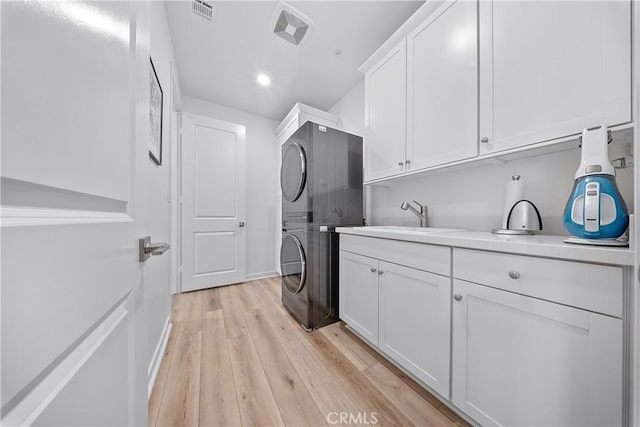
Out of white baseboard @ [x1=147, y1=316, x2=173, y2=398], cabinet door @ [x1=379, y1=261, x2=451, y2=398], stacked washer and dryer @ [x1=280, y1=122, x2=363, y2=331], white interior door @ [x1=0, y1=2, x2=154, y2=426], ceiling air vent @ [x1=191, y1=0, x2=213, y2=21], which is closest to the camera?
white interior door @ [x1=0, y1=2, x2=154, y2=426]

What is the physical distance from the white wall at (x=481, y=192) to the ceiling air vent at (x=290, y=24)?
1.55 m

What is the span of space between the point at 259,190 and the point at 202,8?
7.13 ft

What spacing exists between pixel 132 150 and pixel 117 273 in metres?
0.30

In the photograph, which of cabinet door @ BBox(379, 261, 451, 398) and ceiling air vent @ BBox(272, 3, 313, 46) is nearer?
cabinet door @ BBox(379, 261, 451, 398)

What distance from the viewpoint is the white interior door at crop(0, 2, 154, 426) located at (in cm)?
21

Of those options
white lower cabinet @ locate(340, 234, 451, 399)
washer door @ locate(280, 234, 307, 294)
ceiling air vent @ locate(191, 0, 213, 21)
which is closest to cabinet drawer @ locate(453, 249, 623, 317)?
white lower cabinet @ locate(340, 234, 451, 399)

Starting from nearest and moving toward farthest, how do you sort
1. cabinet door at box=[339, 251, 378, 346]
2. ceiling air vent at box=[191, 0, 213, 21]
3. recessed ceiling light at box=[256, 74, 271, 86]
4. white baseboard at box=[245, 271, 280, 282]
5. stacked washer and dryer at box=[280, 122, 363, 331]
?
cabinet door at box=[339, 251, 378, 346] < ceiling air vent at box=[191, 0, 213, 21] < stacked washer and dryer at box=[280, 122, 363, 331] < recessed ceiling light at box=[256, 74, 271, 86] < white baseboard at box=[245, 271, 280, 282]

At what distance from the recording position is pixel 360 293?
5.14 feet

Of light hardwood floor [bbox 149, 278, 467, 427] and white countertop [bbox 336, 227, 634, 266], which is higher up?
white countertop [bbox 336, 227, 634, 266]

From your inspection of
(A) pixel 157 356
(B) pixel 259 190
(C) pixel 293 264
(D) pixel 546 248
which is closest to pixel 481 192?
(D) pixel 546 248

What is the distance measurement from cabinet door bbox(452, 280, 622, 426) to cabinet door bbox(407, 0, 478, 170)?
33.7 inches

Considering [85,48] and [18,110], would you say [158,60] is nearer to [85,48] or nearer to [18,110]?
[85,48]

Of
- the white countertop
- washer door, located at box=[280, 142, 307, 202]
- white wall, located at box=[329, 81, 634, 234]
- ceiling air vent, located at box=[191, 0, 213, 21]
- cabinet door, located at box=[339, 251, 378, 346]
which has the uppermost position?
ceiling air vent, located at box=[191, 0, 213, 21]

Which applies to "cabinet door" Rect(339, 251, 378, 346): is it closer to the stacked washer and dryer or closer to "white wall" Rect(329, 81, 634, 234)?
the stacked washer and dryer
